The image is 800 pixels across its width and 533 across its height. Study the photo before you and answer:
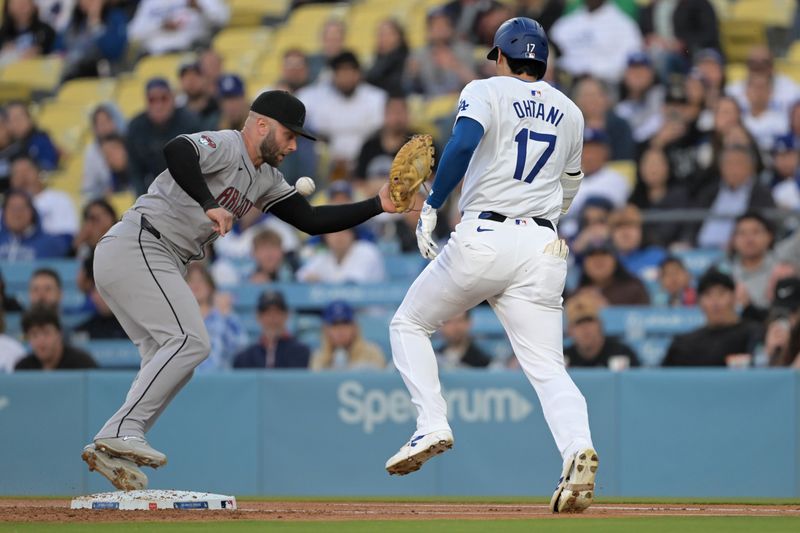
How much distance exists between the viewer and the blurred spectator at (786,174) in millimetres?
11477

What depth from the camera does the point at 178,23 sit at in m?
15.8

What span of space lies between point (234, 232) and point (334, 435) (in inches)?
143

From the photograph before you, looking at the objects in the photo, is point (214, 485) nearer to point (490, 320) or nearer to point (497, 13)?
point (490, 320)

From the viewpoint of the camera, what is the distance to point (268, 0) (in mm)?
15992

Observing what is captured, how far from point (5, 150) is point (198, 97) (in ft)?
7.82

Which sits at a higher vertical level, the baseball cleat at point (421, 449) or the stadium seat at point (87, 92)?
the stadium seat at point (87, 92)

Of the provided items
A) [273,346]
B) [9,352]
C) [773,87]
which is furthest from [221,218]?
[773,87]

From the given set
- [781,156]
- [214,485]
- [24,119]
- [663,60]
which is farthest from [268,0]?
[214,485]

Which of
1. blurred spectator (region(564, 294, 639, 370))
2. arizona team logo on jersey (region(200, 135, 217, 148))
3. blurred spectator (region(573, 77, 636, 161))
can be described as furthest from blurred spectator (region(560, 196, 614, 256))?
arizona team logo on jersey (region(200, 135, 217, 148))

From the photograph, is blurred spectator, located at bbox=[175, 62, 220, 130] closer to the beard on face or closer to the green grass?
the beard on face

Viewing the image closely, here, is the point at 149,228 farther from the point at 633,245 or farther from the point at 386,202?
the point at 633,245

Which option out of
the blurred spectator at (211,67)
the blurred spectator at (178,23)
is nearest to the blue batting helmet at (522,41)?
the blurred spectator at (211,67)

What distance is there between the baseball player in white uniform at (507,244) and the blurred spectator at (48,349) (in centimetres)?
525

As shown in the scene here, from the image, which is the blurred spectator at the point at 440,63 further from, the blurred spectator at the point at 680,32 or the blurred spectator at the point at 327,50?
A: the blurred spectator at the point at 680,32
